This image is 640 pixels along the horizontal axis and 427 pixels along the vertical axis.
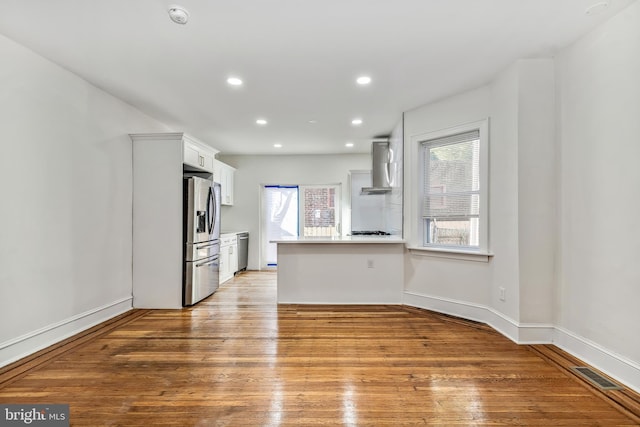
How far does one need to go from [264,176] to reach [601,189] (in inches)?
229

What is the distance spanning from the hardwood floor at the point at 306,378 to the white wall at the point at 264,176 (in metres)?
3.72

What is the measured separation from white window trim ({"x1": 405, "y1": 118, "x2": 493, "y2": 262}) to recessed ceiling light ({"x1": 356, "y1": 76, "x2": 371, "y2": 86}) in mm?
1149

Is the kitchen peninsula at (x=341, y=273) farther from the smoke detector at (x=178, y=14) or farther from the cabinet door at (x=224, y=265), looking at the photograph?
the smoke detector at (x=178, y=14)

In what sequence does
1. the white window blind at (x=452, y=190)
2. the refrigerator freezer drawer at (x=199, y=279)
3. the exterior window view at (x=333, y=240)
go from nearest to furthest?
the exterior window view at (x=333, y=240) → the white window blind at (x=452, y=190) → the refrigerator freezer drawer at (x=199, y=279)

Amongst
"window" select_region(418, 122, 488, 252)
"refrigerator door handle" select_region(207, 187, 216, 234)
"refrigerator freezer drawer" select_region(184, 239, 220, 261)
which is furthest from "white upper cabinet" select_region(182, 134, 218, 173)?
"window" select_region(418, 122, 488, 252)

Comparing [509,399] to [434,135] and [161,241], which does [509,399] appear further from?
[161,241]

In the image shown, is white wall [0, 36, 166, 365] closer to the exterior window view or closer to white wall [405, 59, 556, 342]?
the exterior window view

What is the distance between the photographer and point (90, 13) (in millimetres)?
2178

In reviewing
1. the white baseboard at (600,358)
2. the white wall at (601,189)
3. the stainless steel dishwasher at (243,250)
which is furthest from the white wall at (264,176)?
the white baseboard at (600,358)

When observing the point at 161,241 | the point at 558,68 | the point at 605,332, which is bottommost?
the point at 605,332

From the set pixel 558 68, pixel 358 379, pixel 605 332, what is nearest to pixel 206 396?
pixel 358 379

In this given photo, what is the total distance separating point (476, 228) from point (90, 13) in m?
3.95

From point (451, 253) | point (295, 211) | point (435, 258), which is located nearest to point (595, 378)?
point (451, 253)

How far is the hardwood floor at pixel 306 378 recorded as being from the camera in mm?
1855
